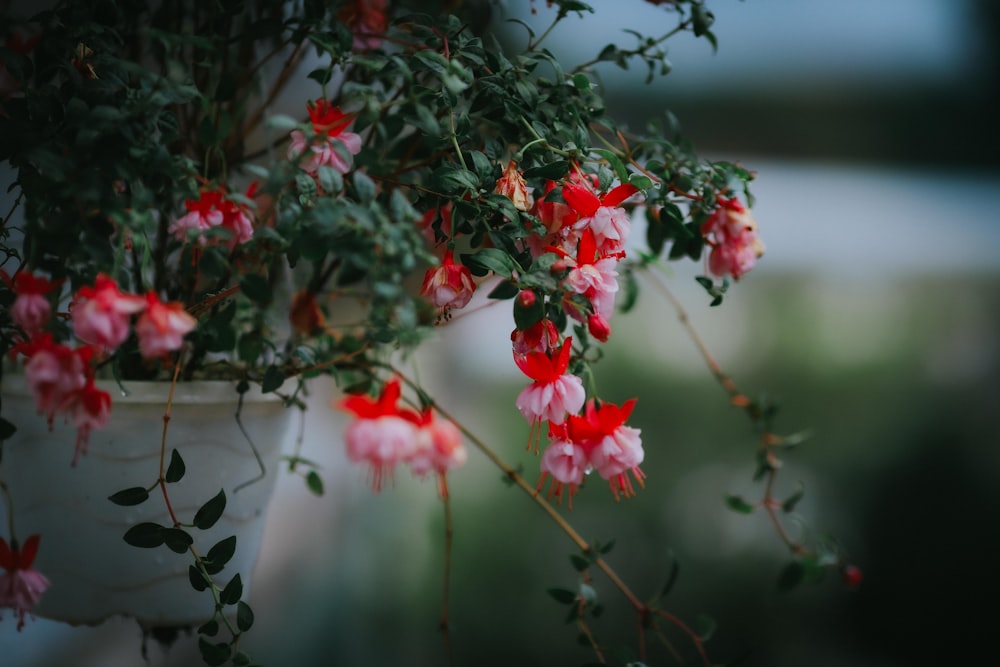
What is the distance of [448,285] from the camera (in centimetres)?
53

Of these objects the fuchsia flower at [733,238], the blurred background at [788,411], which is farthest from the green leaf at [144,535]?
the blurred background at [788,411]

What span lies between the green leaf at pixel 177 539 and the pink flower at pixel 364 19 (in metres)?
0.42

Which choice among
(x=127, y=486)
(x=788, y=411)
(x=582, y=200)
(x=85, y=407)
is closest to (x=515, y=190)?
(x=582, y=200)

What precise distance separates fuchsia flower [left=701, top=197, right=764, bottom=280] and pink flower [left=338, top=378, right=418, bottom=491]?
304mm

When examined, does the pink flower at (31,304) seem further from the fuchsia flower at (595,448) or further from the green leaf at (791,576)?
the green leaf at (791,576)

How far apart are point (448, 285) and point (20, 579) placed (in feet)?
1.34

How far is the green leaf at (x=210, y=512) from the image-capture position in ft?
1.90

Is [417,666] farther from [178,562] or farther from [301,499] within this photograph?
[178,562]

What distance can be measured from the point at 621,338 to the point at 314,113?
0.97 meters

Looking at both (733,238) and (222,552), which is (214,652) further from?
(733,238)

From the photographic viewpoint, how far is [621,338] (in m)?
1.45

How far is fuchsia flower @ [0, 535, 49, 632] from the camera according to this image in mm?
616

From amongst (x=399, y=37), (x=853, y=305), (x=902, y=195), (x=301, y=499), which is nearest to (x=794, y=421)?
(x=853, y=305)

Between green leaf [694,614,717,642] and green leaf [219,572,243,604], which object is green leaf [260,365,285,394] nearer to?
green leaf [219,572,243,604]
